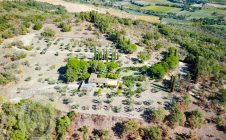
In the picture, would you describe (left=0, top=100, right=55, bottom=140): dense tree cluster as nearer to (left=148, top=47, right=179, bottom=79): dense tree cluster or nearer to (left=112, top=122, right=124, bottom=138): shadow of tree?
(left=112, top=122, right=124, bottom=138): shadow of tree

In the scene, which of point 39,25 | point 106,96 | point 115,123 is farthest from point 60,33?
point 115,123

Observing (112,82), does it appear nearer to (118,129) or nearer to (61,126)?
(118,129)

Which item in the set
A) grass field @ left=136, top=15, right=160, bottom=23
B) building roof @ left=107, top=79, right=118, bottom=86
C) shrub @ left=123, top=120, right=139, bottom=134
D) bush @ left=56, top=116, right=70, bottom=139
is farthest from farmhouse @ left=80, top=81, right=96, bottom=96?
grass field @ left=136, top=15, right=160, bottom=23

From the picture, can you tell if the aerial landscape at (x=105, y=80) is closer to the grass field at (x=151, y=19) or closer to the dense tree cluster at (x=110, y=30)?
the dense tree cluster at (x=110, y=30)

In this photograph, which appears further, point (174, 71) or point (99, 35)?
point (99, 35)

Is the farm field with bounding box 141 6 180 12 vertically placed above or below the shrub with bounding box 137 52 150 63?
above

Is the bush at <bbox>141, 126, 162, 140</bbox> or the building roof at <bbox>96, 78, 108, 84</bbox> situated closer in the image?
the bush at <bbox>141, 126, 162, 140</bbox>

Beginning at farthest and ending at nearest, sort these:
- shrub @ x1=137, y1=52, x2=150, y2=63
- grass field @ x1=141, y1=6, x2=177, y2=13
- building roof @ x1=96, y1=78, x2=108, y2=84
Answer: grass field @ x1=141, y1=6, x2=177, y2=13 → shrub @ x1=137, y1=52, x2=150, y2=63 → building roof @ x1=96, y1=78, x2=108, y2=84

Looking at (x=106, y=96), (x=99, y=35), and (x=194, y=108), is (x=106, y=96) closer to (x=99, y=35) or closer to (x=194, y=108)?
(x=194, y=108)
